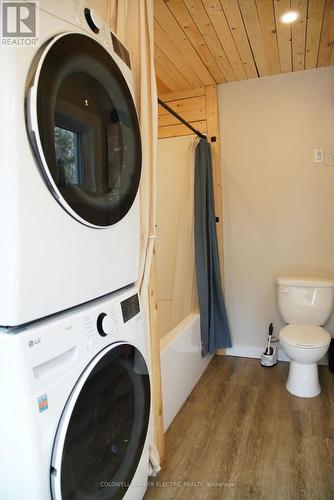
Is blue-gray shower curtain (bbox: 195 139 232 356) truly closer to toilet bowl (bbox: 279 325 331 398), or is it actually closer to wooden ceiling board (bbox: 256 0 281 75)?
toilet bowl (bbox: 279 325 331 398)

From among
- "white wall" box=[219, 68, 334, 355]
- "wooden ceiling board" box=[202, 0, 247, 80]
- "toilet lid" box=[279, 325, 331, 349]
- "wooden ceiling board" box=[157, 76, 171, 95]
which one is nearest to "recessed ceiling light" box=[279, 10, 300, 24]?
"wooden ceiling board" box=[202, 0, 247, 80]

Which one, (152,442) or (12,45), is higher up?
(12,45)

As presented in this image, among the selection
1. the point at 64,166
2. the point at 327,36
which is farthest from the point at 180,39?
the point at 64,166

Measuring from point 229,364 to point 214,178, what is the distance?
1638 millimetres

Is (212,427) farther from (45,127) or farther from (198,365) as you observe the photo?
(45,127)

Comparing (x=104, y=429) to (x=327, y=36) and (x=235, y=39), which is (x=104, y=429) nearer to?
(x=235, y=39)

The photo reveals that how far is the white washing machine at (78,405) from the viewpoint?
0.75 meters

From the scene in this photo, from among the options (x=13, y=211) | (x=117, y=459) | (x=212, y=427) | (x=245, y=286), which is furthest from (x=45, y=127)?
(x=245, y=286)

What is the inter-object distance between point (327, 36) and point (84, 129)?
202 cm

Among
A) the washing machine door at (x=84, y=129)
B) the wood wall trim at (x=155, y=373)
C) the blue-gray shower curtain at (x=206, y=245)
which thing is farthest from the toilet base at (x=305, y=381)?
the washing machine door at (x=84, y=129)

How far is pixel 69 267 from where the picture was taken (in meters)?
0.88

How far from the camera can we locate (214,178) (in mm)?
2908

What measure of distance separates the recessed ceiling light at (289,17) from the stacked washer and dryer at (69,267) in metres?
1.21

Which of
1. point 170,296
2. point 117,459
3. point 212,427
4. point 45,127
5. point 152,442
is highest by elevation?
point 45,127
